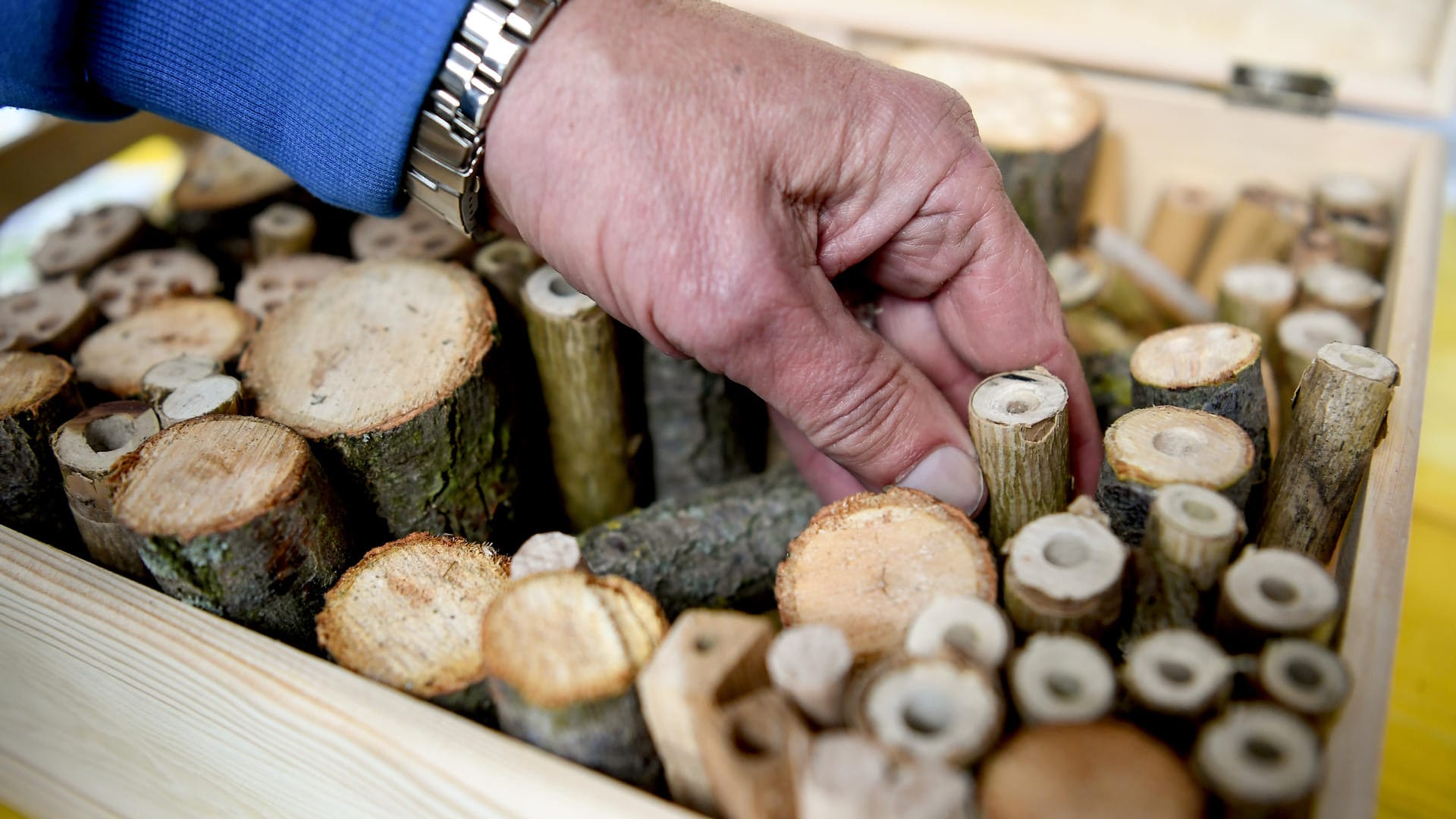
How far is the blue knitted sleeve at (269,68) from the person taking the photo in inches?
33.4

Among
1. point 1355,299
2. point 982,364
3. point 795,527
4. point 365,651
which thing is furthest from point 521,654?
point 1355,299

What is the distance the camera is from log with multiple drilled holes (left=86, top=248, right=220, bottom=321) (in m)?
1.36

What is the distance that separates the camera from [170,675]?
0.83 m

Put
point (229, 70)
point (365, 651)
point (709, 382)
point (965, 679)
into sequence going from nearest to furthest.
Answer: point (965, 679)
point (365, 651)
point (229, 70)
point (709, 382)

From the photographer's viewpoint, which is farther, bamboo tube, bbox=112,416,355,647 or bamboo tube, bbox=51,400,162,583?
bamboo tube, bbox=51,400,162,583

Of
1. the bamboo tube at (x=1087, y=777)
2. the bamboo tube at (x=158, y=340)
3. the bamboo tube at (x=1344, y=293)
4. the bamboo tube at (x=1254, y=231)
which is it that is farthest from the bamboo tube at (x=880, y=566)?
the bamboo tube at (x=1254, y=231)

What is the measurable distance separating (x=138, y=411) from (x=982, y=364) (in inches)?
36.4

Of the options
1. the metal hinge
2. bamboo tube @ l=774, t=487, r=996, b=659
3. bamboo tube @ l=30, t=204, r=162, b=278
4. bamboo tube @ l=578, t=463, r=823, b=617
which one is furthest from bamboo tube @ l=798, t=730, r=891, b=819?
the metal hinge

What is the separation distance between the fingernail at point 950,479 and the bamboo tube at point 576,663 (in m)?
0.31

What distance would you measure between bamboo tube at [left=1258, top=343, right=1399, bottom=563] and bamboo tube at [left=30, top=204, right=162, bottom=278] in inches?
64.7

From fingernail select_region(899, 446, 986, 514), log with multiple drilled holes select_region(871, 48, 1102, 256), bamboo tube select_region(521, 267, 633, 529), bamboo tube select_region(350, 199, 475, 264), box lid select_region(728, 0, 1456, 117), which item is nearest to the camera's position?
fingernail select_region(899, 446, 986, 514)

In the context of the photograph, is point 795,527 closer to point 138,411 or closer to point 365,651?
point 365,651

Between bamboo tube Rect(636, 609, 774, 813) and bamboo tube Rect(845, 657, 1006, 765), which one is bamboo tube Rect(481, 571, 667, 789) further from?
bamboo tube Rect(845, 657, 1006, 765)

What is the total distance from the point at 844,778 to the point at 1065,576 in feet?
0.78
